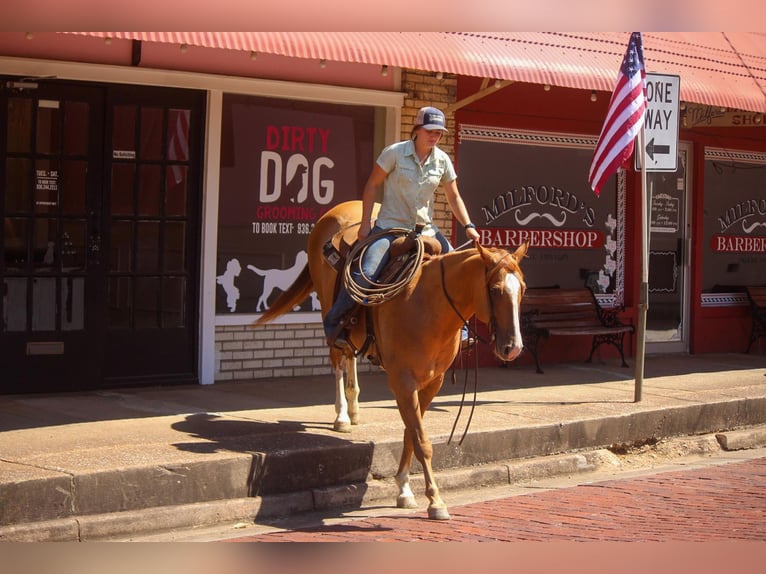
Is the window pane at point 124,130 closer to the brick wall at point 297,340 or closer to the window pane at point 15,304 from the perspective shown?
the window pane at point 15,304

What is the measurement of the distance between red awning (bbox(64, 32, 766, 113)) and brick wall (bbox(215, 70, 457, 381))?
0.95 metres

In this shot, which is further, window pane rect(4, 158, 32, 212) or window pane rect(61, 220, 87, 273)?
window pane rect(61, 220, 87, 273)

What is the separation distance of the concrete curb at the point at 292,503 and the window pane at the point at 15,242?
12.0 feet

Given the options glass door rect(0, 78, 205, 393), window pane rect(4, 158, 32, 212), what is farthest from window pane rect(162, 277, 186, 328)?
window pane rect(4, 158, 32, 212)

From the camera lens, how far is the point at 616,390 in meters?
12.4

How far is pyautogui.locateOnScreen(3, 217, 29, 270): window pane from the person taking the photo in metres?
10.4

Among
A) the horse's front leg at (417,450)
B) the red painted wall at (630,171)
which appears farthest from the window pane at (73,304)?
the red painted wall at (630,171)

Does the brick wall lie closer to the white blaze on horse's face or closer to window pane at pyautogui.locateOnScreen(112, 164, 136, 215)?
window pane at pyautogui.locateOnScreen(112, 164, 136, 215)

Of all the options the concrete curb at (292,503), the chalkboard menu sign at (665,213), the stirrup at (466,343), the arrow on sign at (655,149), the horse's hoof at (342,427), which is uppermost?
the arrow on sign at (655,149)

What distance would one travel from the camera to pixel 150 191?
36.6 feet

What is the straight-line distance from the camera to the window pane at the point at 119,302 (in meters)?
11.0

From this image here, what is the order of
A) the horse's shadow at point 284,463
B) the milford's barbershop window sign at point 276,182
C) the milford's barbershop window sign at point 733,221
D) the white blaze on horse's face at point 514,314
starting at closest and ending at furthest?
the white blaze on horse's face at point 514,314
the horse's shadow at point 284,463
the milford's barbershop window sign at point 276,182
the milford's barbershop window sign at point 733,221
